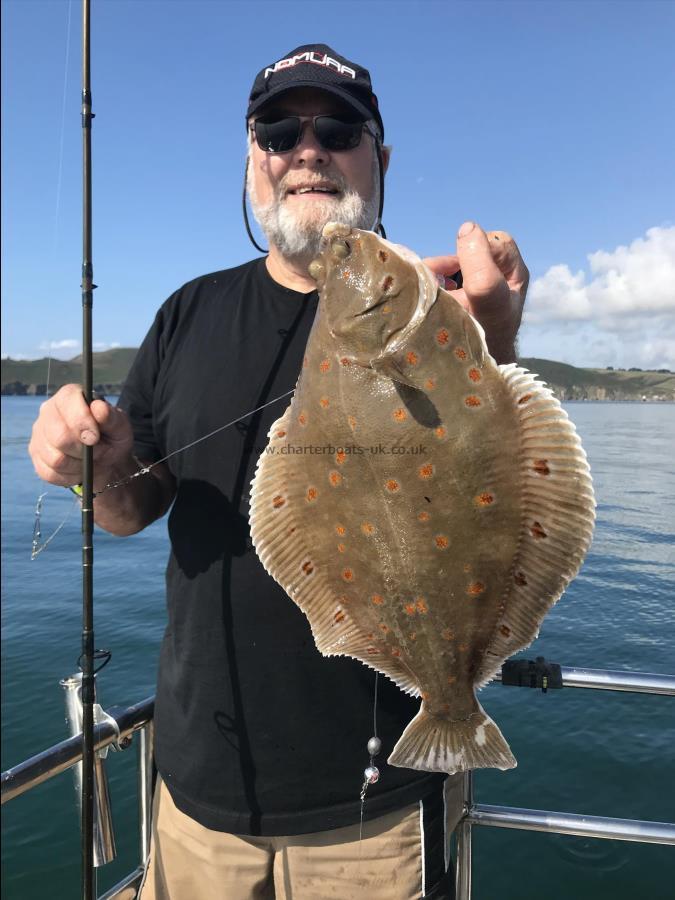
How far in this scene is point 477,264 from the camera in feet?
5.53

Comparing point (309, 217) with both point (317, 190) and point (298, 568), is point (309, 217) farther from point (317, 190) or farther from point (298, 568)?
point (298, 568)

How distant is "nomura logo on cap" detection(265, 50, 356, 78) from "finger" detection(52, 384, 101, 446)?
1526 mm

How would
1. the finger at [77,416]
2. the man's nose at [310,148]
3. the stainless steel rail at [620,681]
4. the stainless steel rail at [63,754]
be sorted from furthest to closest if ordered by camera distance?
the stainless steel rail at [620,681] < the man's nose at [310,148] < the stainless steel rail at [63,754] < the finger at [77,416]

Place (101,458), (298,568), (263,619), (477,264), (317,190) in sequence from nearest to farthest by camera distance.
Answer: (477,264) → (298,568) → (263,619) → (101,458) → (317,190)

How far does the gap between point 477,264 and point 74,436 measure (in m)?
1.44

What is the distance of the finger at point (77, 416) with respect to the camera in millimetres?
2070

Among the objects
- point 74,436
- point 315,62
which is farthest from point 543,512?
point 315,62

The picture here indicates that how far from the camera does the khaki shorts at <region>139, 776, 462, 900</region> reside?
2207 millimetres

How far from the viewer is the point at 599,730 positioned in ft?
25.6

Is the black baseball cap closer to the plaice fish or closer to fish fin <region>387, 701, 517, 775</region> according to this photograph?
the plaice fish

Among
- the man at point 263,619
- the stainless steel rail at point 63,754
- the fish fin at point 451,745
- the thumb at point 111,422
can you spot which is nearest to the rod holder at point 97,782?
the stainless steel rail at point 63,754

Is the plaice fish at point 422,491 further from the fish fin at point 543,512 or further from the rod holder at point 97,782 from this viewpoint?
the rod holder at point 97,782

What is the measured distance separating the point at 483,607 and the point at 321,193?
1690 millimetres

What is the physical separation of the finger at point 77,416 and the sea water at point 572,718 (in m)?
1.53
